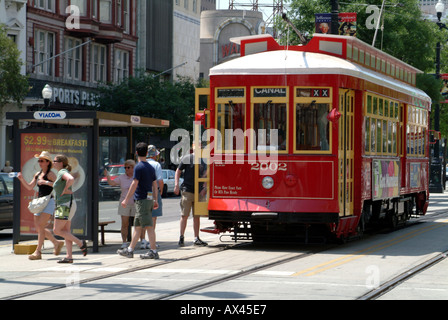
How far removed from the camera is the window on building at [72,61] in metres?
47.8

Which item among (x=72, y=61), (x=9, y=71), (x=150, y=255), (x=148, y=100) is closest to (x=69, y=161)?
(x=150, y=255)

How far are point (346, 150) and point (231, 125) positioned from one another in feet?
6.68

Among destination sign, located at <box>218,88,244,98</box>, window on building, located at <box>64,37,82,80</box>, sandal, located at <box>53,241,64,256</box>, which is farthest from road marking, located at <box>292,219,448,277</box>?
window on building, located at <box>64,37,82,80</box>

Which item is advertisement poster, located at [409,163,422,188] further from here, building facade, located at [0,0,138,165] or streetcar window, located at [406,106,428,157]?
building facade, located at [0,0,138,165]

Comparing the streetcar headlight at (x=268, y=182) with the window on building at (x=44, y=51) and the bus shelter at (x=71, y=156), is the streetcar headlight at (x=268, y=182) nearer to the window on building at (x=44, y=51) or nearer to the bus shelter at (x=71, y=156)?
the bus shelter at (x=71, y=156)

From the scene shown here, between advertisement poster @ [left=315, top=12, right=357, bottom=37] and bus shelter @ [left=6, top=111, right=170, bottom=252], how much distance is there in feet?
31.7

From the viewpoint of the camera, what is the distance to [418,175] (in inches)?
914

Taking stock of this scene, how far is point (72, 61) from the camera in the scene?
48531 mm

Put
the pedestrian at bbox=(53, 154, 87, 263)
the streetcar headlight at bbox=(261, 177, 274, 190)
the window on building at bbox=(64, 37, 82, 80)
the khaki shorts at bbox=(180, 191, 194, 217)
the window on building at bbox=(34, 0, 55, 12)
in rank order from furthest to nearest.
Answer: the window on building at bbox=(64, 37, 82, 80), the window on building at bbox=(34, 0, 55, 12), the khaki shorts at bbox=(180, 191, 194, 217), the streetcar headlight at bbox=(261, 177, 274, 190), the pedestrian at bbox=(53, 154, 87, 263)

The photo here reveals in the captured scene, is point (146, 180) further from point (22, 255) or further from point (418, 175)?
point (418, 175)

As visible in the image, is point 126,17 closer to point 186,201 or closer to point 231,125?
point 186,201

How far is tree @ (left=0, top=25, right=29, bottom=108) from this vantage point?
3612cm

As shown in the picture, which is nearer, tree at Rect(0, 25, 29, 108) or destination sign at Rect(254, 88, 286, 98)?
destination sign at Rect(254, 88, 286, 98)
